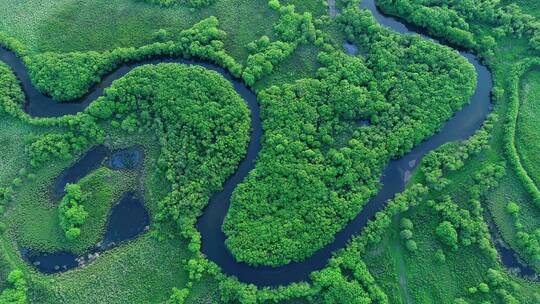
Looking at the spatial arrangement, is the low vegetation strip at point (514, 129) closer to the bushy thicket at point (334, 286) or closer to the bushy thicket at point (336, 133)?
the bushy thicket at point (336, 133)

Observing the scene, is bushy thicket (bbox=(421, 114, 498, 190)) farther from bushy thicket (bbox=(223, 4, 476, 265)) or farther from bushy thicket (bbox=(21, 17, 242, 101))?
bushy thicket (bbox=(21, 17, 242, 101))

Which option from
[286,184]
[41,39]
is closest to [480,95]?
[286,184]

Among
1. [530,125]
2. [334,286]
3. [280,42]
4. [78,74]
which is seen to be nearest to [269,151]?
[280,42]

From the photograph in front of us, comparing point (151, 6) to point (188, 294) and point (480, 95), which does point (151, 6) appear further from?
point (480, 95)

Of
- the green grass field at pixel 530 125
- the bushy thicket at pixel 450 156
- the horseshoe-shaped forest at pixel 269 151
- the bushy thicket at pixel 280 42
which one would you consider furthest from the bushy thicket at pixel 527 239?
the bushy thicket at pixel 280 42

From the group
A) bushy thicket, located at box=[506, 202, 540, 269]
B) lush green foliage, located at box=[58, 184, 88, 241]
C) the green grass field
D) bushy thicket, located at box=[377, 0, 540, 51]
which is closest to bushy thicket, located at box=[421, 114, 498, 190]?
the green grass field

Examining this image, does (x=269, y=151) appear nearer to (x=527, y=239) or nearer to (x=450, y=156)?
(x=450, y=156)
